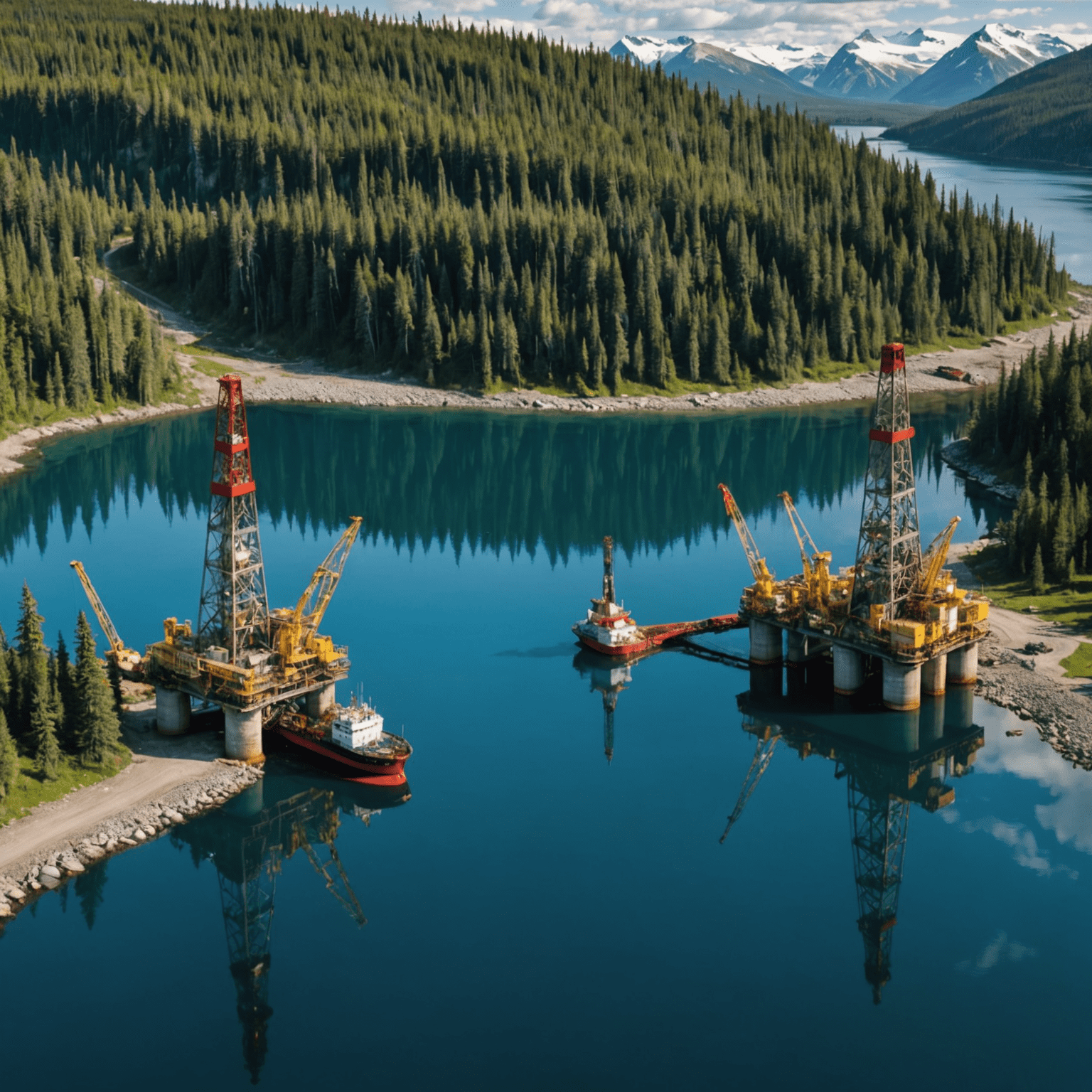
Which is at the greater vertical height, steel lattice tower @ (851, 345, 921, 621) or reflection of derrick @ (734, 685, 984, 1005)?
steel lattice tower @ (851, 345, 921, 621)

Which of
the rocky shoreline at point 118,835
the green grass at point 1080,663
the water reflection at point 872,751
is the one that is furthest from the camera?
the green grass at point 1080,663

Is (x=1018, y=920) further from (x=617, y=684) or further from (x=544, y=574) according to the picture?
(x=544, y=574)

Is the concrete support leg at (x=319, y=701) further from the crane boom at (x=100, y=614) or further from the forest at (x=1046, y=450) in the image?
the forest at (x=1046, y=450)

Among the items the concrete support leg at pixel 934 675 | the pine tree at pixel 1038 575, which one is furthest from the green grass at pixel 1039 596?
the concrete support leg at pixel 934 675

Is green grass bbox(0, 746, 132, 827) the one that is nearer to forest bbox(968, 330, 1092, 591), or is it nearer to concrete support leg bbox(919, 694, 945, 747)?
concrete support leg bbox(919, 694, 945, 747)

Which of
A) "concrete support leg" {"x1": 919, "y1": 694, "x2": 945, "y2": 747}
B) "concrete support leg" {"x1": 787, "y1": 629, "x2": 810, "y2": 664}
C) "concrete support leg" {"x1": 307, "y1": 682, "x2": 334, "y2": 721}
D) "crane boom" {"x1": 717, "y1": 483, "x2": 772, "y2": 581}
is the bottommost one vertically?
"concrete support leg" {"x1": 919, "y1": 694, "x2": 945, "y2": 747}

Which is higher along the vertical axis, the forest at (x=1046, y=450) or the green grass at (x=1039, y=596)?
the forest at (x=1046, y=450)

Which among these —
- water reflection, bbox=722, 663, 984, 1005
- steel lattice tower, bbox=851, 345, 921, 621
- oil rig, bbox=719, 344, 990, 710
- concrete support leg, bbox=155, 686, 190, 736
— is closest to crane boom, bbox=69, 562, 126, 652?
concrete support leg, bbox=155, 686, 190, 736

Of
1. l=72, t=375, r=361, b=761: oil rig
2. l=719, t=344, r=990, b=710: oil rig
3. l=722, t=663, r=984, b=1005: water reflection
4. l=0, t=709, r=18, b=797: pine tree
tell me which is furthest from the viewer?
l=719, t=344, r=990, b=710: oil rig
